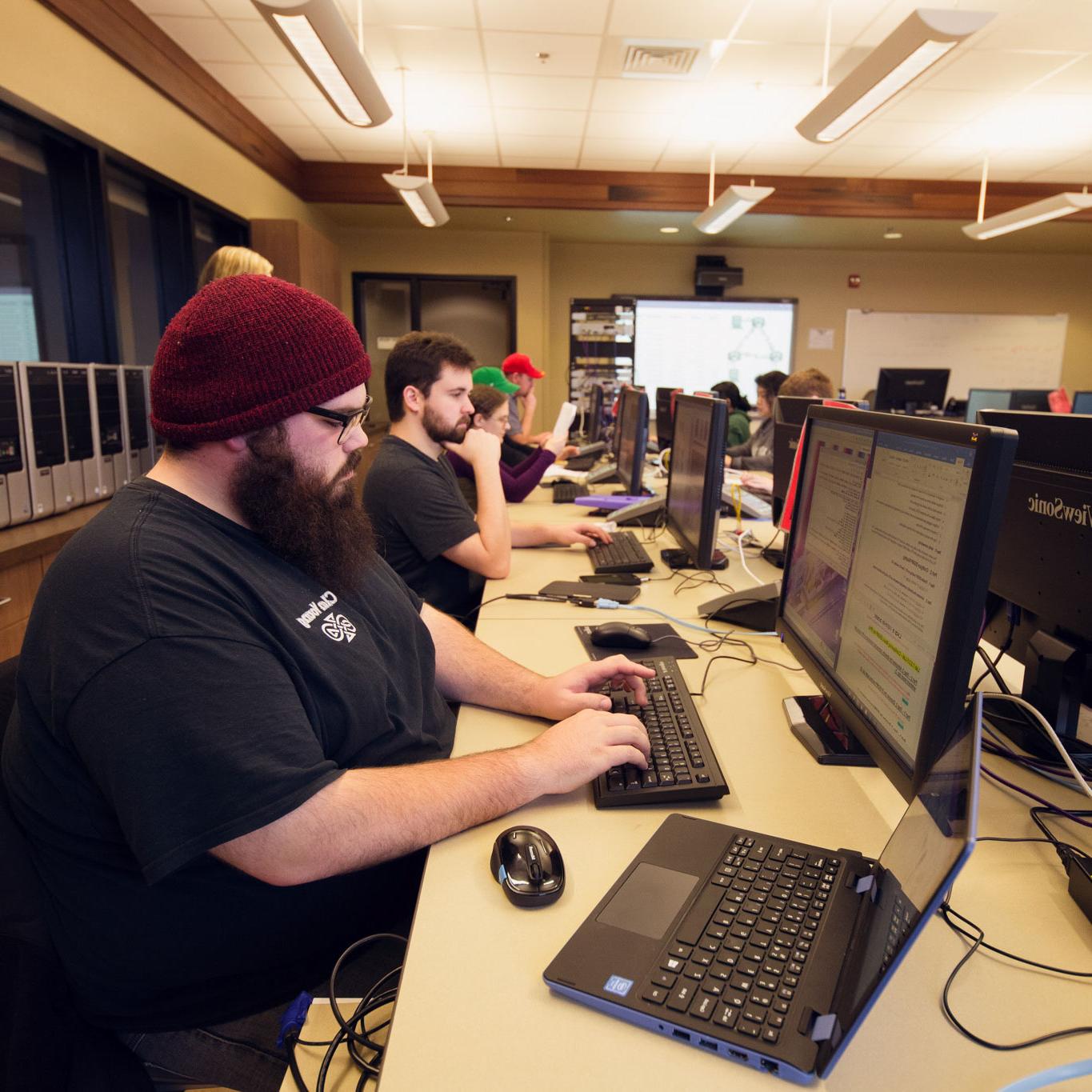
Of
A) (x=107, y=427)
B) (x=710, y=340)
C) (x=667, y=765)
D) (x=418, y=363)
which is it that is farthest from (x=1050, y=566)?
(x=710, y=340)

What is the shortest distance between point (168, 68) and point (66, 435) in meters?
2.17

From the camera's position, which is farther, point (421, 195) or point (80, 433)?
point (421, 195)

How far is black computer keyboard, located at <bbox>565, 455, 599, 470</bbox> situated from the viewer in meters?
4.54

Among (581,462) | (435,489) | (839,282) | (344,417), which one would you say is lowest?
(581,462)

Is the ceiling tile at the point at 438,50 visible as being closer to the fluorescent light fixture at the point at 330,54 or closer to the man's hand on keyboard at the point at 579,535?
the fluorescent light fixture at the point at 330,54

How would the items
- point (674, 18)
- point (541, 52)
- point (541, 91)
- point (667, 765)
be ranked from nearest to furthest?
point (667, 765)
point (674, 18)
point (541, 52)
point (541, 91)

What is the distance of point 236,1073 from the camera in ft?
2.81

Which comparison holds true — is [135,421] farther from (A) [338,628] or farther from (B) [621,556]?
(A) [338,628]

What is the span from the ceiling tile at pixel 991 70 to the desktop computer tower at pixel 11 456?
407cm

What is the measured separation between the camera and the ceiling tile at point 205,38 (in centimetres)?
339

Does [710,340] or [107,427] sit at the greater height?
[710,340]

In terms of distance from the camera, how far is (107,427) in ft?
8.86

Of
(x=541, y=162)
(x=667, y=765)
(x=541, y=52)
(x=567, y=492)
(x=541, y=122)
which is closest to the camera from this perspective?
(x=667, y=765)

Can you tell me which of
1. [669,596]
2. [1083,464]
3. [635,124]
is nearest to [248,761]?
[1083,464]
